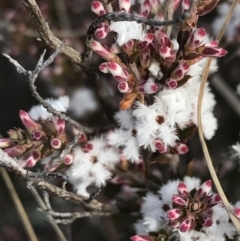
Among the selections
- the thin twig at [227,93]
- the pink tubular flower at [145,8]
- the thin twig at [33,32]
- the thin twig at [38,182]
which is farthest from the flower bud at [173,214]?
the thin twig at [33,32]

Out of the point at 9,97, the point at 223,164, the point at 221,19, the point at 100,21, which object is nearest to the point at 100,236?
the point at 223,164

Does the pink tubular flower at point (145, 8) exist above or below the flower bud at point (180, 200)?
above

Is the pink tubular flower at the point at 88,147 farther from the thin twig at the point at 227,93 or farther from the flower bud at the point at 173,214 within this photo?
the thin twig at the point at 227,93

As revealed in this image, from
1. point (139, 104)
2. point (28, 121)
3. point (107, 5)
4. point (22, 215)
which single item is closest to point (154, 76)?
point (139, 104)

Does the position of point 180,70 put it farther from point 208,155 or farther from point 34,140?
point 34,140

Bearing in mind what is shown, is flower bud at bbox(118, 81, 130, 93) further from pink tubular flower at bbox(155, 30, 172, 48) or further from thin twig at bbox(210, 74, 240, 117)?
thin twig at bbox(210, 74, 240, 117)

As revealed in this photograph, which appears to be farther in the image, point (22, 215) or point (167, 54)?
point (22, 215)

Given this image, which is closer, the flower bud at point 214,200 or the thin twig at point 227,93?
the flower bud at point 214,200

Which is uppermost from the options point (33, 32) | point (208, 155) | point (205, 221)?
point (33, 32)
